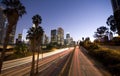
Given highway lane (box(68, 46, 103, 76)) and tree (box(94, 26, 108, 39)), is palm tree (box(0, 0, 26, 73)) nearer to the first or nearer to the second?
highway lane (box(68, 46, 103, 76))

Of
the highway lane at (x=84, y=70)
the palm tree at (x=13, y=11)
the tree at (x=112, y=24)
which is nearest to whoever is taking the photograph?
the palm tree at (x=13, y=11)

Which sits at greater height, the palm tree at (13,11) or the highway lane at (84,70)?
the palm tree at (13,11)

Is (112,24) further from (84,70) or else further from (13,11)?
(13,11)

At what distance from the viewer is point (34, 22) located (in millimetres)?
43125

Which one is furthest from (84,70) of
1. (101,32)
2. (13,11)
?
(101,32)

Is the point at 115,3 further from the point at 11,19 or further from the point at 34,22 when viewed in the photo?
the point at 11,19

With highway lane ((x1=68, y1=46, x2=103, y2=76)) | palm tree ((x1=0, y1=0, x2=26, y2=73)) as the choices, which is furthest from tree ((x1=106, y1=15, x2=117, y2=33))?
palm tree ((x1=0, y1=0, x2=26, y2=73))

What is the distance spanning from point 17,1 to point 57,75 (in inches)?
821

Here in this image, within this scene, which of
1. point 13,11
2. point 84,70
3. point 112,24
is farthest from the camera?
point 112,24

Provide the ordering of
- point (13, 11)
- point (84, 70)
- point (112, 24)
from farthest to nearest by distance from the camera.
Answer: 1. point (112, 24)
2. point (84, 70)
3. point (13, 11)

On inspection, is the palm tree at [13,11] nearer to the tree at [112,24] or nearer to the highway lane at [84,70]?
the highway lane at [84,70]

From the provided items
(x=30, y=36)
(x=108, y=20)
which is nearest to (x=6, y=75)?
(x=30, y=36)

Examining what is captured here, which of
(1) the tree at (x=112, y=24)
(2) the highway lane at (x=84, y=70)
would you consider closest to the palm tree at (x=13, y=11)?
(2) the highway lane at (x=84, y=70)

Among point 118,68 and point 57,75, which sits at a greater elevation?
point 118,68
